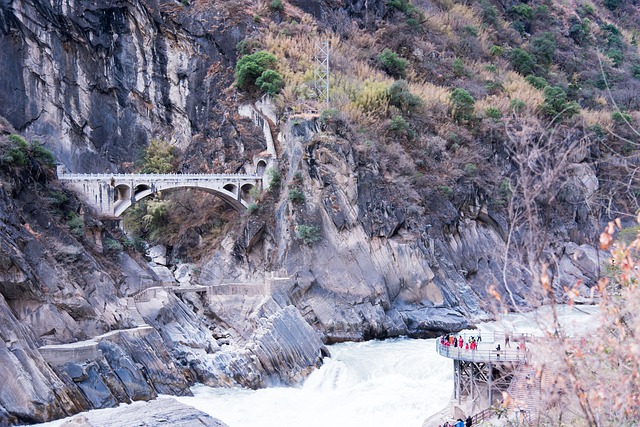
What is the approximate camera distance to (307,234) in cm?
5216

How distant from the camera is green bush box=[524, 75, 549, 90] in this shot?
72.5 meters

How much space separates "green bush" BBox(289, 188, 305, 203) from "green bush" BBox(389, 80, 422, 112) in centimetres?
1127

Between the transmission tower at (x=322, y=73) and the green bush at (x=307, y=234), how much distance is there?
31.6 feet

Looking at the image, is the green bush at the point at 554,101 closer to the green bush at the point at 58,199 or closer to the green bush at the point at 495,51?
the green bush at the point at 495,51

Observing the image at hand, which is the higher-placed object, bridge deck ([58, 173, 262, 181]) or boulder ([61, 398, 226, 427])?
bridge deck ([58, 173, 262, 181])

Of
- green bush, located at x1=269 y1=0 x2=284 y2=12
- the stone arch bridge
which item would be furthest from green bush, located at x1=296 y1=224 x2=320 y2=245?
green bush, located at x1=269 y1=0 x2=284 y2=12

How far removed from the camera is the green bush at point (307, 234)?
171 ft

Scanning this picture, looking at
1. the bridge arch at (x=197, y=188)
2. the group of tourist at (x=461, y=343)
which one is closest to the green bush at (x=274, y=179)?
the bridge arch at (x=197, y=188)

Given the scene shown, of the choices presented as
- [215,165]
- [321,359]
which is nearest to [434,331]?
[321,359]

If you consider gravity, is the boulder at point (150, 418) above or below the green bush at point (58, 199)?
below

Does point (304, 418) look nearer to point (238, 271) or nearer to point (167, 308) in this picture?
point (167, 308)

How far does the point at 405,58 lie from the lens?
70438 mm

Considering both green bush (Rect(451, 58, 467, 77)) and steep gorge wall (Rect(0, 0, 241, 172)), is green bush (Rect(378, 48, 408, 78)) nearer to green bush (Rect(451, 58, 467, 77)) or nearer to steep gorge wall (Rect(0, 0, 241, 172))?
green bush (Rect(451, 58, 467, 77))

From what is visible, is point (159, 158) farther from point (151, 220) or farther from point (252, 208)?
point (252, 208)
